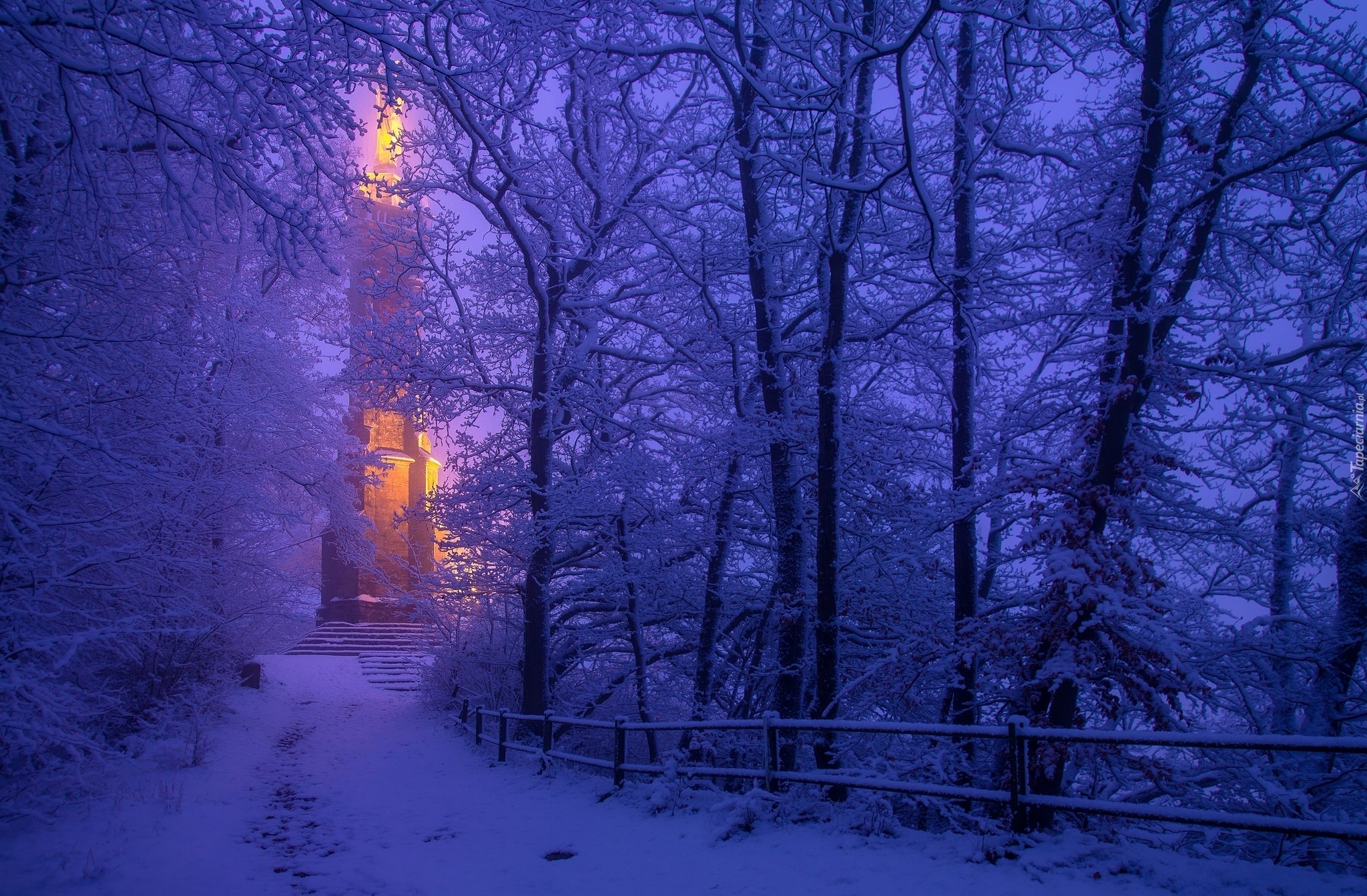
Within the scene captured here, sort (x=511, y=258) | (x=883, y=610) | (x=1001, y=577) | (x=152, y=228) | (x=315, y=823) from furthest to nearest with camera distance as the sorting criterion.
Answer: (x=511, y=258) → (x=1001, y=577) → (x=883, y=610) → (x=152, y=228) → (x=315, y=823)

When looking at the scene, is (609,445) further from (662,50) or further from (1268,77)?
(1268,77)

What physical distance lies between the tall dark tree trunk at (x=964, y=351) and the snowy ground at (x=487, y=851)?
11.5 ft

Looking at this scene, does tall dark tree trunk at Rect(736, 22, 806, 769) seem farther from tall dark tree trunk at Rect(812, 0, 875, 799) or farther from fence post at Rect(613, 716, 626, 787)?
fence post at Rect(613, 716, 626, 787)

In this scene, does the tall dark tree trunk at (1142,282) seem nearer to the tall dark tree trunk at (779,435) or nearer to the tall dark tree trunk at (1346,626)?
the tall dark tree trunk at (1346,626)

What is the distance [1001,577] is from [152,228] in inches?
523

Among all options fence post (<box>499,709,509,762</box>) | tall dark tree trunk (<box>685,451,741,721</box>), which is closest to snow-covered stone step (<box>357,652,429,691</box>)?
fence post (<box>499,709,509,762</box>)

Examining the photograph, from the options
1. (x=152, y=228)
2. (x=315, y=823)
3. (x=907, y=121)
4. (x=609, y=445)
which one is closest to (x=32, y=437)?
(x=152, y=228)

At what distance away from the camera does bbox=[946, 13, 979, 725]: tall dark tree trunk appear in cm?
878

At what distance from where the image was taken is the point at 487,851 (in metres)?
6.77

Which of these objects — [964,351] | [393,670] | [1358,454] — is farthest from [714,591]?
[393,670]

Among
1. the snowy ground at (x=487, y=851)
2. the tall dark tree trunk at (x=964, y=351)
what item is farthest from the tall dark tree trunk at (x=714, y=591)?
the tall dark tree trunk at (x=964, y=351)

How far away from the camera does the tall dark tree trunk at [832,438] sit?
8836mm

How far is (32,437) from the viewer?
20.4 ft

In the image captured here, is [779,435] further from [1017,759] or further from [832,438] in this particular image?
[1017,759]
